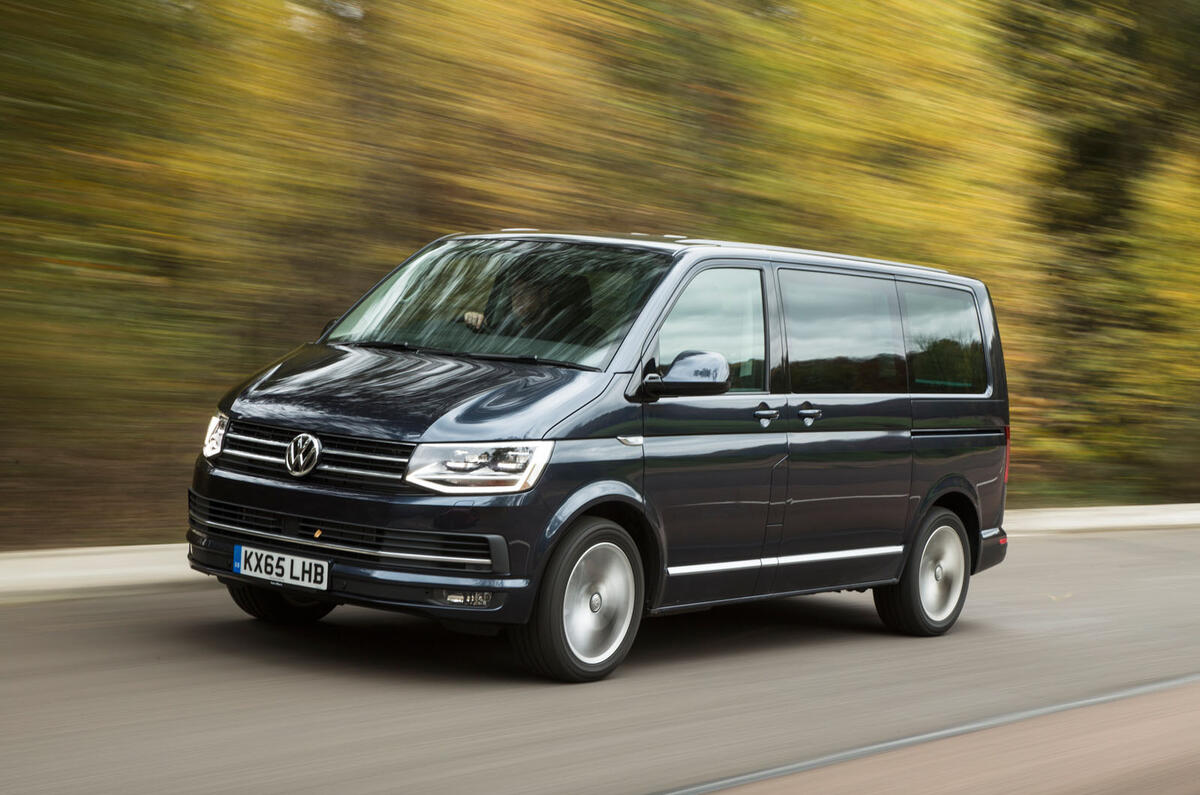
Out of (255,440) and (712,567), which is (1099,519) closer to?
(712,567)

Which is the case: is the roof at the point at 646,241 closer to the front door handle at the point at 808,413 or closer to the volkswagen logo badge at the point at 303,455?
the front door handle at the point at 808,413

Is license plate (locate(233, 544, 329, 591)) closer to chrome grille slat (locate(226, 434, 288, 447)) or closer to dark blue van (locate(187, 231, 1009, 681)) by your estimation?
dark blue van (locate(187, 231, 1009, 681))

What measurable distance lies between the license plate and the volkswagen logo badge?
35 centimetres

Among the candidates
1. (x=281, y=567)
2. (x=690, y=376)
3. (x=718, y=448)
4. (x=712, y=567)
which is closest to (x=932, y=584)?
(x=712, y=567)

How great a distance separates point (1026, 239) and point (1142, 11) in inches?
264

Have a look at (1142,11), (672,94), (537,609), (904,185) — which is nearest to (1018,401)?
(904,185)

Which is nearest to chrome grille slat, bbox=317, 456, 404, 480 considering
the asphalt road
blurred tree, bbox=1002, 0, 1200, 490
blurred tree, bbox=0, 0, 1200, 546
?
the asphalt road

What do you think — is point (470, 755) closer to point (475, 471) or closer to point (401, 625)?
point (475, 471)

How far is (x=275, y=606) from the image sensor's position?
23.9ft

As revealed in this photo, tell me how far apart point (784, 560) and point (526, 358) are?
5.69 feet

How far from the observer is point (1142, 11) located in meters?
24.0

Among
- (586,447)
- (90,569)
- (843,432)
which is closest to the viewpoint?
(586,447)

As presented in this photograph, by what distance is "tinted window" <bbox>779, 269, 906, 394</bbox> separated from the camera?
7.71 meters

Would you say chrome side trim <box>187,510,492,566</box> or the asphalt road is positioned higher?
chrome side trim <box>187,510,492,566</box>
